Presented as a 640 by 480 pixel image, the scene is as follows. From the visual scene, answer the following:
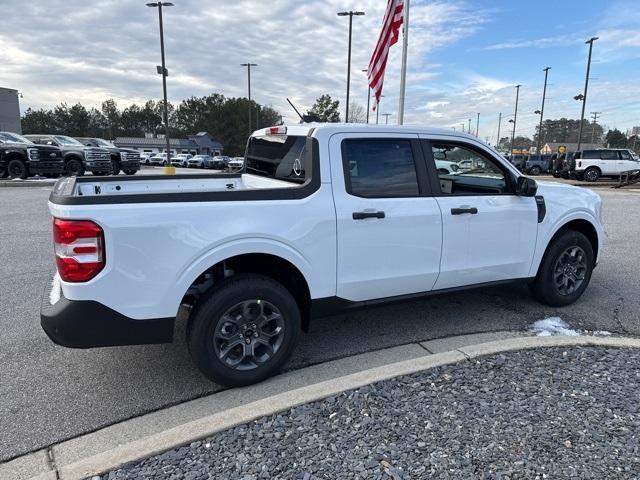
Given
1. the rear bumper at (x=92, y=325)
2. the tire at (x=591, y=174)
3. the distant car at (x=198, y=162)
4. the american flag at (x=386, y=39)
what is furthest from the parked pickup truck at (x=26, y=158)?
the distant car at (x=198, y=162)

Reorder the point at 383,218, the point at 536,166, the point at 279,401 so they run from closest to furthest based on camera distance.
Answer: the point at 279,401
the point at 383,218
the point at 536,166

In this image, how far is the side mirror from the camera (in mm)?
4129

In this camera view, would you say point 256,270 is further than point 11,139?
No

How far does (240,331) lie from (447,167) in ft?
8.01

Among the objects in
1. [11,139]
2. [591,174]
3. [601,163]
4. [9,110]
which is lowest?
[591,174]

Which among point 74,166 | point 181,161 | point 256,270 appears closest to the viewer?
point 256,270

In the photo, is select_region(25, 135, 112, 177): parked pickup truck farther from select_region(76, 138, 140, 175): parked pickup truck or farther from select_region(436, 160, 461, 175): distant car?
select_region(436, 160, 461, 175): distant car

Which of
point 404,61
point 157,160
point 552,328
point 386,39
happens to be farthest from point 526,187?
point 157,160

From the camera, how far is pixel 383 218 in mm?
3549

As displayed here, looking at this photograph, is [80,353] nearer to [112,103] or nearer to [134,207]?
[134,207]

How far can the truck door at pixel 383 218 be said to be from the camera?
3467 mm

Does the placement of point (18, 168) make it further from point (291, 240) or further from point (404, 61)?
point (291, 240)

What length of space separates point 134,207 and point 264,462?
5.27 ft

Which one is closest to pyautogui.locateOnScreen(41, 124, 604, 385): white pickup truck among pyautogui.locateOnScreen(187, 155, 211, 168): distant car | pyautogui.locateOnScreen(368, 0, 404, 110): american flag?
pyautogui.locateOnScreen(368, 0, 404, 110): american flag
